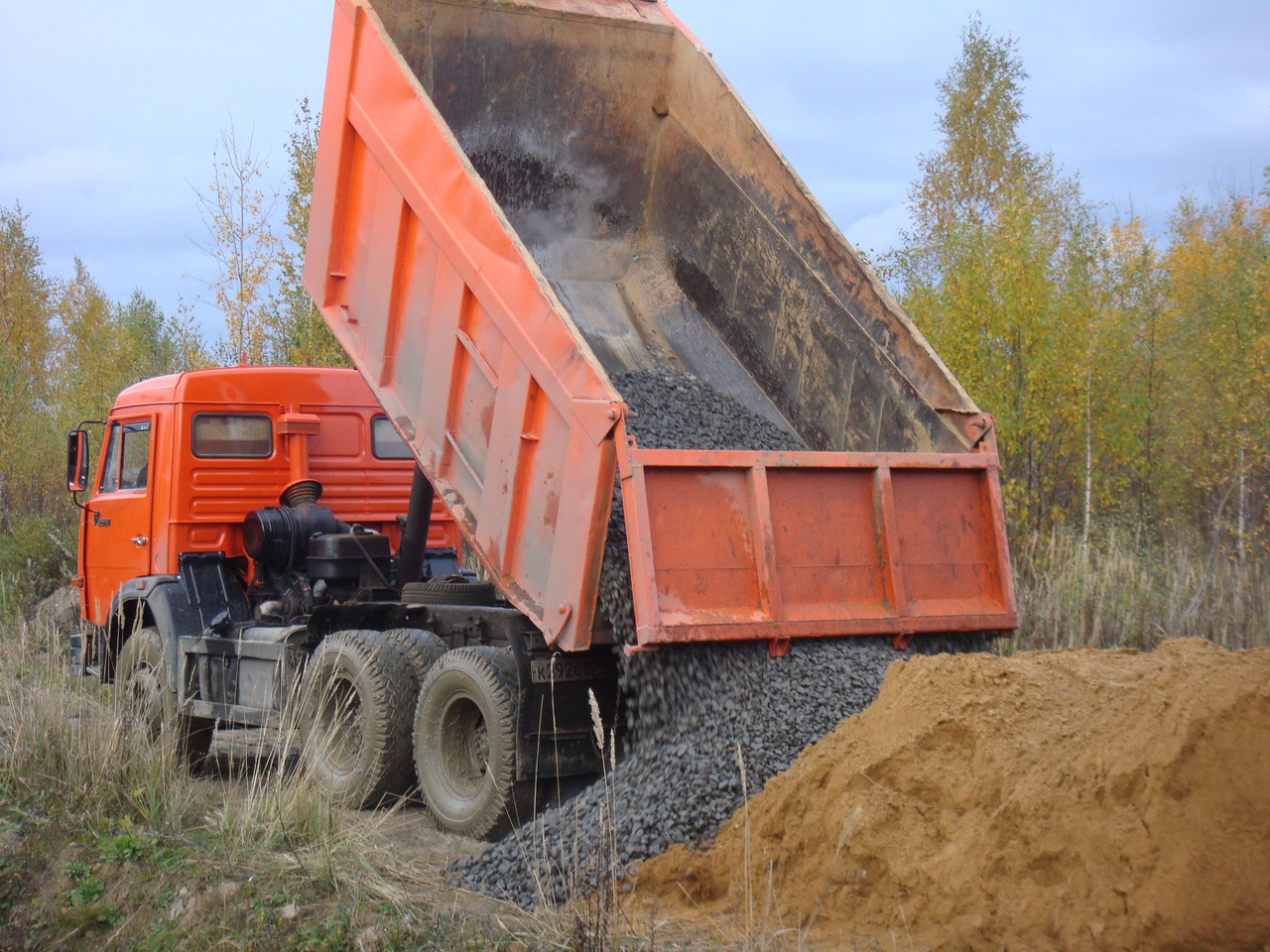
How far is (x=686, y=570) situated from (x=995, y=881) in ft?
4.95

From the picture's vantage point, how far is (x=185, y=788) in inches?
211

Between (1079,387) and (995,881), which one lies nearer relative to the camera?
(995,881)

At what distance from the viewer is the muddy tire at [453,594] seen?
18.7ft

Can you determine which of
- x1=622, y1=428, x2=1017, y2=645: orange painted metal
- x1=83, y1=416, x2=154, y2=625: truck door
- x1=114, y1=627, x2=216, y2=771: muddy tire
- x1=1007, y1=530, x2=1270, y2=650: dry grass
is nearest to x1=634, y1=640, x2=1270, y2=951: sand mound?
x1=622, y1=428, x2=1017, y2=645: orange painted metal

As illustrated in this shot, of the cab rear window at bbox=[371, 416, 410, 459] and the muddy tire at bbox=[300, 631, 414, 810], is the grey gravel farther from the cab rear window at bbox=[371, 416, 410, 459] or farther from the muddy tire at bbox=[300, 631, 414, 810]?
the cab rear window at bbox=[371, 416, 410, 459]

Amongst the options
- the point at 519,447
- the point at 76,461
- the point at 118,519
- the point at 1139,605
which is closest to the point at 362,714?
the point at 519,447

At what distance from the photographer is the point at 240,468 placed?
7074mm

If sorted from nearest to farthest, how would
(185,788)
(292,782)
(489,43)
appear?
(292,782) → (185,788) → (489,43)

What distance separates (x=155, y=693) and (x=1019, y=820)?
5.42 metres

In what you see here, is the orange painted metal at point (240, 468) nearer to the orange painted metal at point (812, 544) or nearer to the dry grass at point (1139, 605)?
the orange painted metal at point (812, 544)

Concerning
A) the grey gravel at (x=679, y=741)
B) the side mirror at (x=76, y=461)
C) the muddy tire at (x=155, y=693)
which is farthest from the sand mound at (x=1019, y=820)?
the side mirror at (x=76, y=461)

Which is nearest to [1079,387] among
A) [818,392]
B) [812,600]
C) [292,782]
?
[818,392]

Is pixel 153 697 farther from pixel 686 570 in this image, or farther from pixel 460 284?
pixel 686 570

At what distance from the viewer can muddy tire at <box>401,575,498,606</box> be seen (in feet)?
18.7
